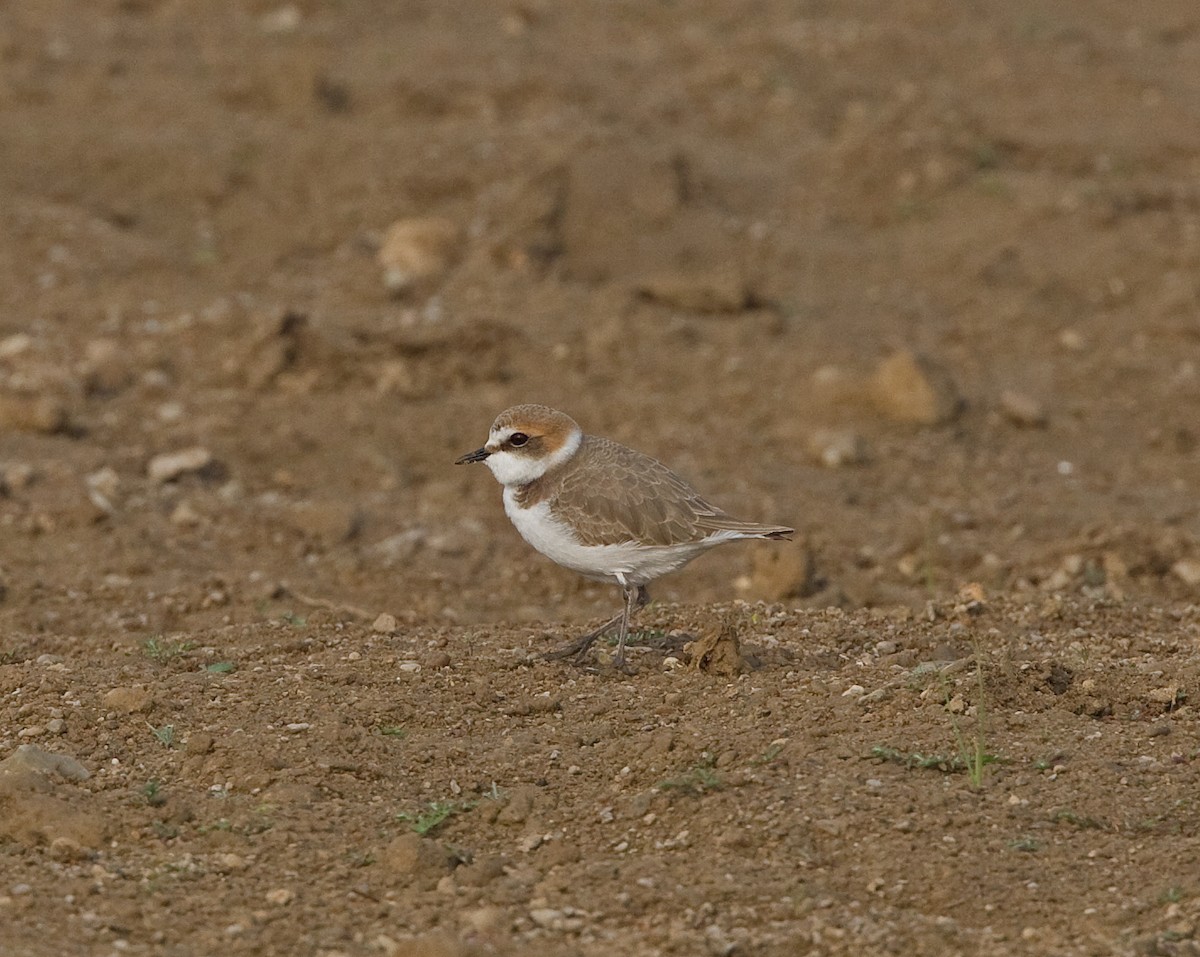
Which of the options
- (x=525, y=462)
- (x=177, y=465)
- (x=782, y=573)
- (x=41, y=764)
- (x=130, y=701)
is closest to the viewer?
(x=41, y=764)

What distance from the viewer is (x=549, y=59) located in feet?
56.1

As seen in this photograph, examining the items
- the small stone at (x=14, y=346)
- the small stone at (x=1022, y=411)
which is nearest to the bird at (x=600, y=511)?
the small stone at (x=1022, y=411)

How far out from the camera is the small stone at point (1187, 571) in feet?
30.0

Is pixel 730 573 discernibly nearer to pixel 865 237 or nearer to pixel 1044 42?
pixel 865 237

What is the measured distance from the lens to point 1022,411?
11500mm

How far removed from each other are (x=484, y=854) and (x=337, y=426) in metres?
5.85

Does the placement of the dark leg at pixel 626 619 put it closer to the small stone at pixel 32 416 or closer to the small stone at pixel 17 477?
the small stone at pixel 17 477

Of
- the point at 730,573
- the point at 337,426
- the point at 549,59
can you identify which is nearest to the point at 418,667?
the point at 730,573

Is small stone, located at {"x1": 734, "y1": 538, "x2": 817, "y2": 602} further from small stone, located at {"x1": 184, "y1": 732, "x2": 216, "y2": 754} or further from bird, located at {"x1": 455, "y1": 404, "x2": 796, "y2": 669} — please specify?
small stone, located at {"x1": 184, "y1": 732, "x2": 216, "y2": 754}

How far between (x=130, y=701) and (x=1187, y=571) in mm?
5445

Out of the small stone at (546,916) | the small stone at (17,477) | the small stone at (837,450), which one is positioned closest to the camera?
the small stone at (546,916)

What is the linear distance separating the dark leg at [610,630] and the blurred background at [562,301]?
62.3 inches

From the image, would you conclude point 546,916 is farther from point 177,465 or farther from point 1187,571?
point 177,465

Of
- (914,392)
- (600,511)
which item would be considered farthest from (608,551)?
(914,392)
